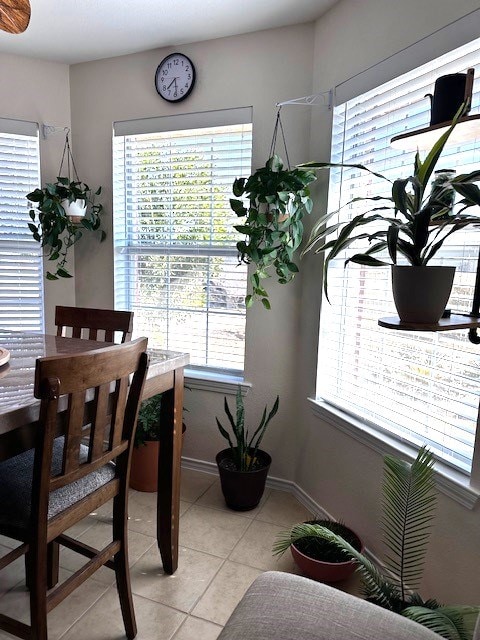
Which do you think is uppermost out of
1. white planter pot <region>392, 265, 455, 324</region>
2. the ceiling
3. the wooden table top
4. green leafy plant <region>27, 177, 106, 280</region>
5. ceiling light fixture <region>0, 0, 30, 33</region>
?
the ceiling

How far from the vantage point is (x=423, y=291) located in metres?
1.01

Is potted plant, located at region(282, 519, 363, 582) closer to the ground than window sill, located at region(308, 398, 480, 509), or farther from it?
closer to the ground

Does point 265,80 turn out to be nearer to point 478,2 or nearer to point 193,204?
point 193,204

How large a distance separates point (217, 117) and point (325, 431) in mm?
1808

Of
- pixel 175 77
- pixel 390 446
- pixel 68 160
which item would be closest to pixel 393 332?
pixel 390 446

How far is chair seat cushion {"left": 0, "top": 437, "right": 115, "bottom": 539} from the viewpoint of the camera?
1203 mm

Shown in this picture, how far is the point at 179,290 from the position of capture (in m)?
2.62

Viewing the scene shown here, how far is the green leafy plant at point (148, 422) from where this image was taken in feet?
7.57

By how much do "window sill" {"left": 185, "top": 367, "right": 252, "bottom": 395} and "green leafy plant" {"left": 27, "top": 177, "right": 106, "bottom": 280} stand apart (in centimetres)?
101

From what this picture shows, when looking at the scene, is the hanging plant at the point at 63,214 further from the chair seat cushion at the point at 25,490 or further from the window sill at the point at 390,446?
the window sill at the point at 390,446

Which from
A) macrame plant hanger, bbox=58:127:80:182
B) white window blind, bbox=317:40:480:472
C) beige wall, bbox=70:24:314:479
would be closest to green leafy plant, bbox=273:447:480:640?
white window blind, bbox=317:40:480:472

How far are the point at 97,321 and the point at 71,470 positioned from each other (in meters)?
0.94

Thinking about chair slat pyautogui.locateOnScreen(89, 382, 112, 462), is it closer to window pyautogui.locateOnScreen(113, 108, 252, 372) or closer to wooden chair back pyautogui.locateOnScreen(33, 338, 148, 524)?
wooden chair back pyautogui.locateOnScreen(33, 338, 148, 524)

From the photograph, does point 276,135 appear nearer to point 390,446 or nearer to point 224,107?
point 224,107
